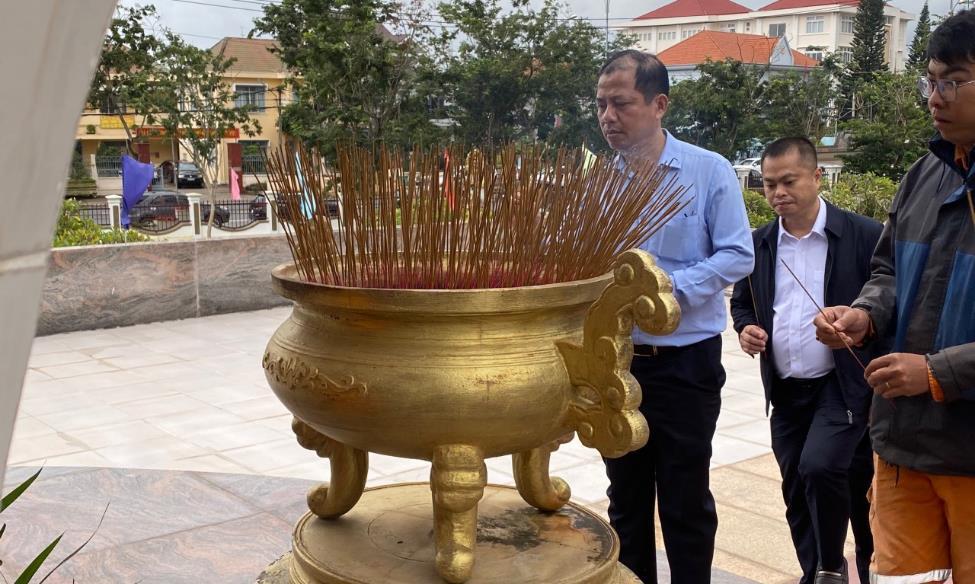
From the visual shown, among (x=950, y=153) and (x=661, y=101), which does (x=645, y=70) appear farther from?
(x=950, y=153)

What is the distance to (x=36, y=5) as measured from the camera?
43cm

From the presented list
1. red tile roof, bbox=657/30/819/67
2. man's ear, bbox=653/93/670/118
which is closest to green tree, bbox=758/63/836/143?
red tile roof, bbox=657/30/819/67

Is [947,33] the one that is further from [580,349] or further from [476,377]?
[476,377]

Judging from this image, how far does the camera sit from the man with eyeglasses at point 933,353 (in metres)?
1.83

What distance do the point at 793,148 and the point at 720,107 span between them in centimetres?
1565

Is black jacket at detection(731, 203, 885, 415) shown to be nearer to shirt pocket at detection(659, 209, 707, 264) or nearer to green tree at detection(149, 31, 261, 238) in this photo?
shirt pocket at detection(659, 209, 707, 264)

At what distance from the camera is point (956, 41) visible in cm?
184

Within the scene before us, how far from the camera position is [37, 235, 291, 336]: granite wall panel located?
6.96m

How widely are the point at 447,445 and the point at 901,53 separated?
164 feet

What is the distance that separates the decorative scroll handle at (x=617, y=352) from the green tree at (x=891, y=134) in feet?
49.3

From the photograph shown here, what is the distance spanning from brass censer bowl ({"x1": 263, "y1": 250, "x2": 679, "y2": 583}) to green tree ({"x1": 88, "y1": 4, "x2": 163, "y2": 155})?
63.4ft

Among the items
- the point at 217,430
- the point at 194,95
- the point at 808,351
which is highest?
the point at 194,95

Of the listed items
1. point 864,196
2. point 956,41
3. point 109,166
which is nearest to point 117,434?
point 956,41

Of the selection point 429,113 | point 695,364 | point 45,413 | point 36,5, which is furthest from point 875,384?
point 429,113
